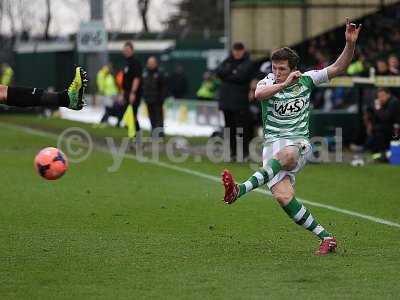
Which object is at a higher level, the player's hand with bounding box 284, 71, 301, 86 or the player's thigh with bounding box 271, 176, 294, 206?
the player's hand with bounding box 284, 71, 301, 86

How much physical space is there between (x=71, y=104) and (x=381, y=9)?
747 inches

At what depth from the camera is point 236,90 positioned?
2047 cm

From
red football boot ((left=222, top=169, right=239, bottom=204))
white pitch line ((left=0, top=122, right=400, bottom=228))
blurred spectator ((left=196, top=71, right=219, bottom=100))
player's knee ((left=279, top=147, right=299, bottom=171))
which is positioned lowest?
blurred spectator ((left=196, top=71, right=219, bottom=100))

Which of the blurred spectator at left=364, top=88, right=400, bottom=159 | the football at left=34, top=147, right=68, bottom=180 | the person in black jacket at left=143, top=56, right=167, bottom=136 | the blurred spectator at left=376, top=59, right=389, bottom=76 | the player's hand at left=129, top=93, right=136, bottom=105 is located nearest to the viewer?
the football at left=34, top=147, right=68, bottom=180

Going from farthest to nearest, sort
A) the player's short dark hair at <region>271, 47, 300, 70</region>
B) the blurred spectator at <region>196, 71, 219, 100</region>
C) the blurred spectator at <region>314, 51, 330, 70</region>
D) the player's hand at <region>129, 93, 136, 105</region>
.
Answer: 1. the blurred spectator at <region>196, 71, 219, 100</region>
2. the blurred spectator at <region>314, 51, 330, 70</region>
3. the player's hand at <region>129, 93, 136, 105</region>
4. the player's short dark hair at <region>271, 47, 300, 70</region>

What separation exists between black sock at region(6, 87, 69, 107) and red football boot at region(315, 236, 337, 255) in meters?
2.65

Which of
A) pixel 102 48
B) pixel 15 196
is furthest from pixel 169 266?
pixel 102 48

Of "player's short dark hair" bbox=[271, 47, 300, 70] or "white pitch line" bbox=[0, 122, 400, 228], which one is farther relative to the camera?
"white pitch line" bbox=[0, 122, 400, 228]

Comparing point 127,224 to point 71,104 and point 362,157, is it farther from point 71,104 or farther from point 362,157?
point 362,157

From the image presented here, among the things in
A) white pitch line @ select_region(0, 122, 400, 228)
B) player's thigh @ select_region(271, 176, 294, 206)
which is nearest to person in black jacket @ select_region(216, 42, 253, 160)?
white pitch line @ select_region(0, 122, 400, 228)

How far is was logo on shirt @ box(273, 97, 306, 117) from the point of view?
402 inches

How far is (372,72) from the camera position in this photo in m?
23.4

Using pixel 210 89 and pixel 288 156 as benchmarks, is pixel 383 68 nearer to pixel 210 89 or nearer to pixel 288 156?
pixel 210 89

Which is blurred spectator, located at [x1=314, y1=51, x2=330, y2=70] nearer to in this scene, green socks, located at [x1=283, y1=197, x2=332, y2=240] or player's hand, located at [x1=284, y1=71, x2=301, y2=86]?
green socks, located at [x1=283, y1=197, x2=332, y2=240]
